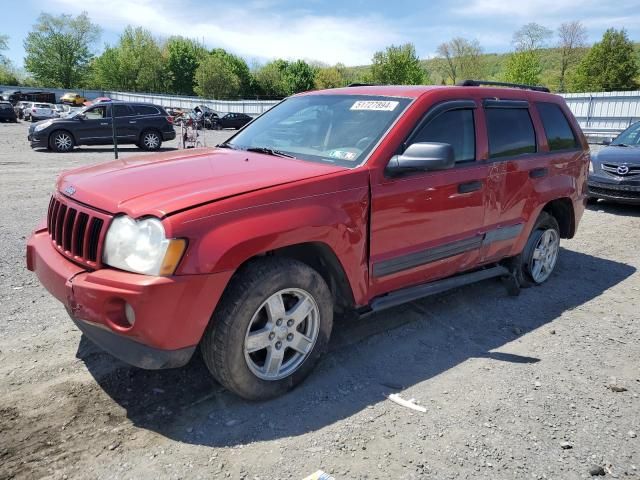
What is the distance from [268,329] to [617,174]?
8100 millimetres

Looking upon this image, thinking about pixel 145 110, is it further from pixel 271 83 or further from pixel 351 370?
pixel 271 83

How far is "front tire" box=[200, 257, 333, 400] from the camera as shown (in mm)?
2754

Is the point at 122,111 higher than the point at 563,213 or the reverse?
higher

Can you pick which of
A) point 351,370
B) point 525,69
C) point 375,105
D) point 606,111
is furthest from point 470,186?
point 525,69

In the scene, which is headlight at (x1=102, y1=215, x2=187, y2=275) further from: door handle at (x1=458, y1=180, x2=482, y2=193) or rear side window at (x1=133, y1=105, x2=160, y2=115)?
rear side window at (x1=133, y1=105, x2=160, y2=115)

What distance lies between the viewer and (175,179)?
2982 mm

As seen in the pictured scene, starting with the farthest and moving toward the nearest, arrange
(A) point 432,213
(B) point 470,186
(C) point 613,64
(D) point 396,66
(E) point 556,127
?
(D) point 396,66 → (C) point 613,64 → (E) point 556,127 → (B) point 470,186 → (A) point 432,213

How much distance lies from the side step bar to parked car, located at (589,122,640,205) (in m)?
5.38

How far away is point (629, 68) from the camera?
4522cm

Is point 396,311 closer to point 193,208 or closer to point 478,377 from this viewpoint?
point 478,377

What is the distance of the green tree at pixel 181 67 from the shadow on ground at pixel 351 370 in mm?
84329

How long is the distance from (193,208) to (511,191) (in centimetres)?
292

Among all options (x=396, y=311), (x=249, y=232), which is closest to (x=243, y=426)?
(x=249, y=232)

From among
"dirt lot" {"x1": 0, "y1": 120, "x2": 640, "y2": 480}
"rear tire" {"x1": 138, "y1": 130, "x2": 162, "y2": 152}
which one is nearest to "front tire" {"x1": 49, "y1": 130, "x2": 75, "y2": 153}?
"rear tire" {"x1": 138, "y1": 130, "x2": 162, "y2": 152}
